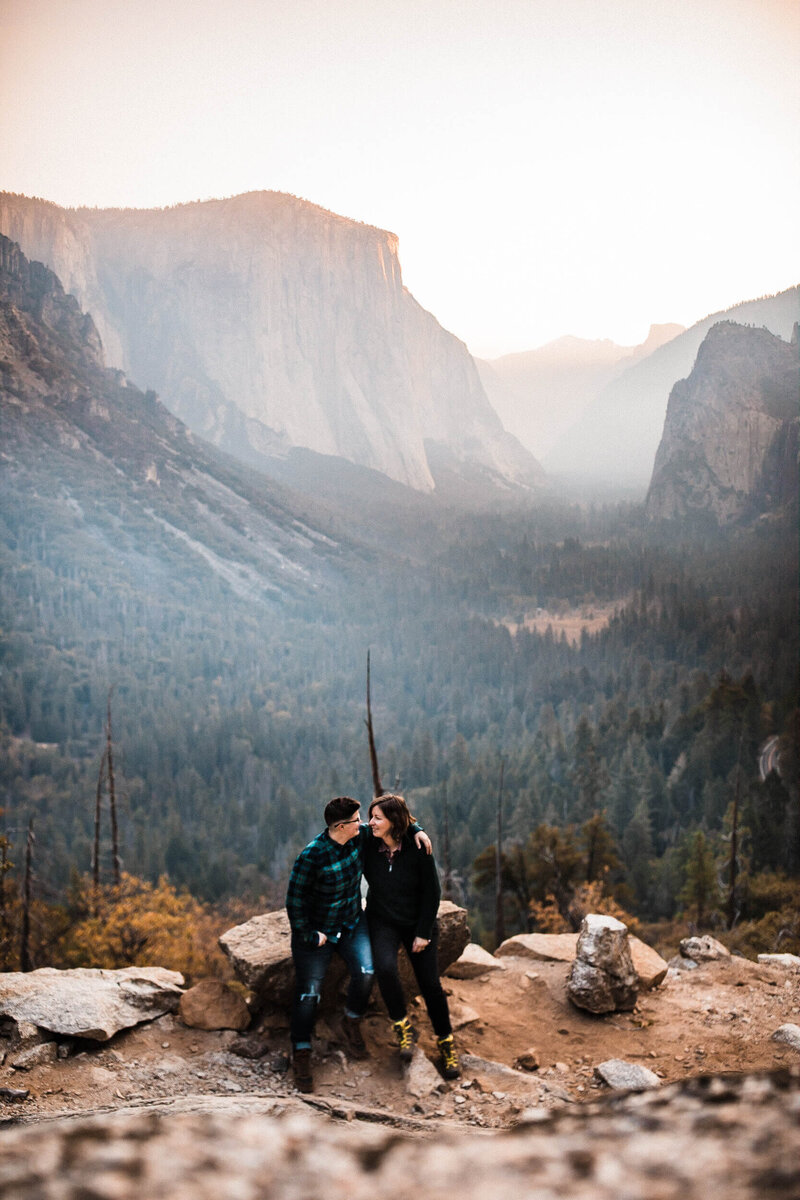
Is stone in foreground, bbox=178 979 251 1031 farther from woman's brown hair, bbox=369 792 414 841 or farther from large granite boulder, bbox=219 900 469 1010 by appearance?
woman's brown hair, bbox=369 792 414 841

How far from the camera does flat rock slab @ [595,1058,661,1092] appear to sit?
5691 millimetres

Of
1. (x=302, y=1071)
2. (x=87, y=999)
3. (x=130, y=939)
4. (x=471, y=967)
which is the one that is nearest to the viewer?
(x=302, y=1071)

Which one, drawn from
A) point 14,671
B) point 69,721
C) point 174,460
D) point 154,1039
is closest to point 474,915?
point 154,1039

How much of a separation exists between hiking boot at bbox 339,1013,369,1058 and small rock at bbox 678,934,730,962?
191 inches

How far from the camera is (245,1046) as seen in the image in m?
6.20

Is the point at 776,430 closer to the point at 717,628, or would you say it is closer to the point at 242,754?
the point at 717,628

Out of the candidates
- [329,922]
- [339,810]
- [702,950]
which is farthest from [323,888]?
[702,950]

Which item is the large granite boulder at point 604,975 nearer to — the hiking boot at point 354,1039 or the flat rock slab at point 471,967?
the flat rock slab at point 471,967

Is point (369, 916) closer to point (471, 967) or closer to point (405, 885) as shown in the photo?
point (405, 885)

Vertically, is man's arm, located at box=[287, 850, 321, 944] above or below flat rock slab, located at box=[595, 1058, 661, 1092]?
above

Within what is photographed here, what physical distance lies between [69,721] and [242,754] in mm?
25882

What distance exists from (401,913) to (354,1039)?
1.08 meters

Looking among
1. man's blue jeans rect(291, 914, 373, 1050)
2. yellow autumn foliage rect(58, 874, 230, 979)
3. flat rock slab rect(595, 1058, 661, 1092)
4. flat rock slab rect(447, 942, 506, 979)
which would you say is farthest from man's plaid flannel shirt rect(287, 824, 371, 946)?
yellow autumn foliage rect(58, 874, 230, 979)

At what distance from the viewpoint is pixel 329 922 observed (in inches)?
231
